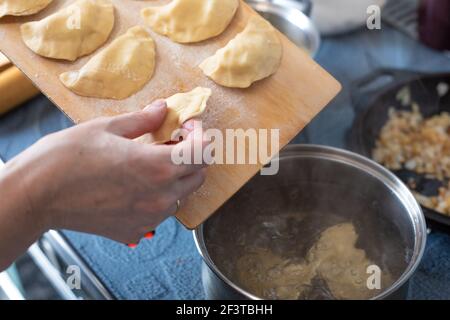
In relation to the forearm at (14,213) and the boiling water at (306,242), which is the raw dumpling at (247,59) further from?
the forearm at (14,213)

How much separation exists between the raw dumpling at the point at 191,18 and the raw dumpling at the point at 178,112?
0.62 ft

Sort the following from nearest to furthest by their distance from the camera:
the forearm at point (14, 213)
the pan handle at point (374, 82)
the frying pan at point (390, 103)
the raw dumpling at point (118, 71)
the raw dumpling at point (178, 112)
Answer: the forearm at point (14, 213), the raw dumpling at point (178, 112), the raw dumpling at point (118, 71), the frying pan at point (390, 103), the pan handle at point (374, 82)

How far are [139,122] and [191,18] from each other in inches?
15.0

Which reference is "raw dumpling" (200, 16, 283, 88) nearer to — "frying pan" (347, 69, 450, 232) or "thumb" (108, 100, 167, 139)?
"thumb" (108, 100, 167, 139)

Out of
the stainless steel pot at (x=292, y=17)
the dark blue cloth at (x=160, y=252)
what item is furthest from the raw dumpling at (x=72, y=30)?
the stainless steel pot at (x=292, y=17)

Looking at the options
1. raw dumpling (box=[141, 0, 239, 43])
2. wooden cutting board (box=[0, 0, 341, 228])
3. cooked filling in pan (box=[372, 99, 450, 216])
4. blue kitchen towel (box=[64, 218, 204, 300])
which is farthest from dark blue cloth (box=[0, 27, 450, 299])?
raw dumpling (box=[141, 0, 239, 43])

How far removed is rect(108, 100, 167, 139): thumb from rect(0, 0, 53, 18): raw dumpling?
0.42 metres

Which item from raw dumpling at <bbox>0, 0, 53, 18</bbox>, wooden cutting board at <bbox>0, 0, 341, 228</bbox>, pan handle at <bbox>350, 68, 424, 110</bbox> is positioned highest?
raw dumpling at <bbox>0, 0, 53, 18</bbox>

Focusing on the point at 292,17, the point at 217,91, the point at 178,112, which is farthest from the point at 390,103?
the point at 178,112

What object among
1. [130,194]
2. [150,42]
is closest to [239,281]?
[130,194]

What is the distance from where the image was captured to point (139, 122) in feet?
2.83

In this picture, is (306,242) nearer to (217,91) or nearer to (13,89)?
(217,91)

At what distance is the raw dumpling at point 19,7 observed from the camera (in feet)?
3.68

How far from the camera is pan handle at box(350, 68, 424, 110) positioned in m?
1.45
